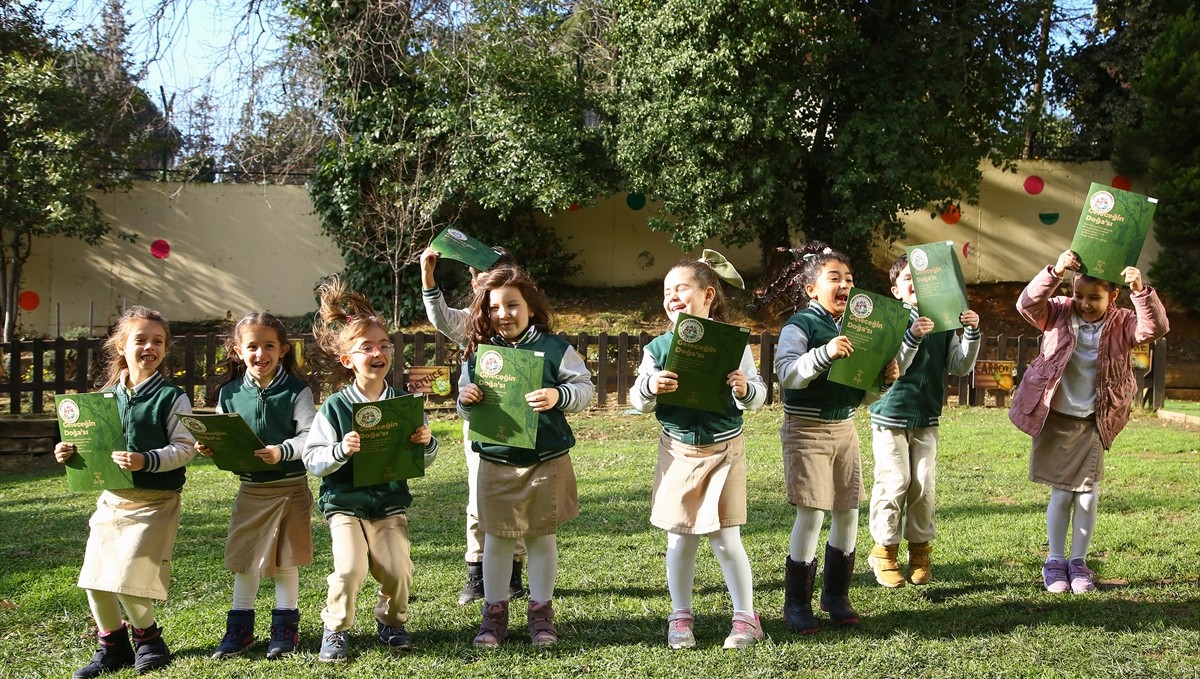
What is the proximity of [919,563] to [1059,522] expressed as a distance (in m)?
0.67

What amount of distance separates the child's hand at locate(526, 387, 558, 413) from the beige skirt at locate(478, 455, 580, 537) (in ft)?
0.98

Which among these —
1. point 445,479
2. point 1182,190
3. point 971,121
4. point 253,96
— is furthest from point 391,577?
point 1182,190

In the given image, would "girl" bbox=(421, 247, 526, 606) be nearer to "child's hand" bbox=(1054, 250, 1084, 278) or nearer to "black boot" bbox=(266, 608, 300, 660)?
"black boot" bbox=(266, 608, 300, 660)

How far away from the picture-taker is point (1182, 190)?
54.4ft

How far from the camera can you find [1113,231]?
4.41m

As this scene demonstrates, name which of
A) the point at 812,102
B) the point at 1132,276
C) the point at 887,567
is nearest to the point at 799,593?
the point at 887,567

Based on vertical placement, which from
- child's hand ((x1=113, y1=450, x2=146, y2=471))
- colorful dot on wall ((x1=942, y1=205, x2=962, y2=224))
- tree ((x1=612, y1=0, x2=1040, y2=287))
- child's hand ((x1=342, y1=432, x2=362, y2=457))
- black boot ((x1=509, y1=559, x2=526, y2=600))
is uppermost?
tree ((x1=612, y1=0, x2=1040, y2=287))

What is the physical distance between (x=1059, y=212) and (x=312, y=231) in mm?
13301

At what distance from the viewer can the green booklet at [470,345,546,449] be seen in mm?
3846

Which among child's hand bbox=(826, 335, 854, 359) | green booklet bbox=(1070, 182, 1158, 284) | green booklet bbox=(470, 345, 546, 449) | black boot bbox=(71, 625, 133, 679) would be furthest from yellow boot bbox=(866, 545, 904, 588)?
black boot bbox=(71, 625, 133, 679)

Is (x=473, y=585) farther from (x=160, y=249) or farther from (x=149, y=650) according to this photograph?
(x=160, y=249)

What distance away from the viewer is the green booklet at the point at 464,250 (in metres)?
4.47

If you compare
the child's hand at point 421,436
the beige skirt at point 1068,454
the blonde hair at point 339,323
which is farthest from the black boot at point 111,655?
the beige skirt at point 1068,454

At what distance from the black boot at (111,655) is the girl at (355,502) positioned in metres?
0.73
